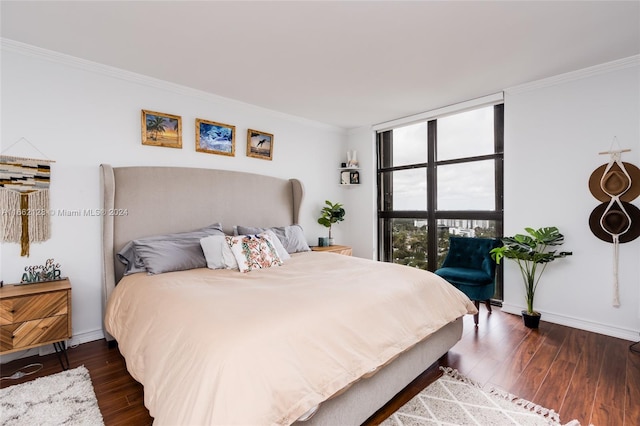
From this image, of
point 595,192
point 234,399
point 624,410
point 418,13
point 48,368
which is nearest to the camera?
point 234,399

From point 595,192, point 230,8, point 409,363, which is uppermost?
point 230,8

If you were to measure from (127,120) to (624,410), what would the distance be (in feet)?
14.5

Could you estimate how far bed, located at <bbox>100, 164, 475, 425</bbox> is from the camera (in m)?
1.17

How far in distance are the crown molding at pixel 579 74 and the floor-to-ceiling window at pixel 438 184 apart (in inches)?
13.2

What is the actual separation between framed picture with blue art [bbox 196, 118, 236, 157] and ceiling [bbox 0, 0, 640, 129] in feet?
1.35

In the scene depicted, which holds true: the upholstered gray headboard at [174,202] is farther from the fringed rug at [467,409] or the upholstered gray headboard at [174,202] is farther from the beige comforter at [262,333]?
the fringed rug at [467,409]

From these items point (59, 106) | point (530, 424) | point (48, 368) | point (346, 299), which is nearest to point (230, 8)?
point (59, 106)

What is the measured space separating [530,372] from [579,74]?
285 centimetres

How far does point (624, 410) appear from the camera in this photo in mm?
1783

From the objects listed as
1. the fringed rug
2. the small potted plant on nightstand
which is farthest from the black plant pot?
the small potted plant on nightstand

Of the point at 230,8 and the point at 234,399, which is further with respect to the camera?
the point at 230,8

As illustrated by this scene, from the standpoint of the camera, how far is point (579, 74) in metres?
2.96

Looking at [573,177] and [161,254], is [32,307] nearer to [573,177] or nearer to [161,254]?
[161,254]

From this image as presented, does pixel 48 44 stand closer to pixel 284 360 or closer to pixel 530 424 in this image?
pixel 284 360
